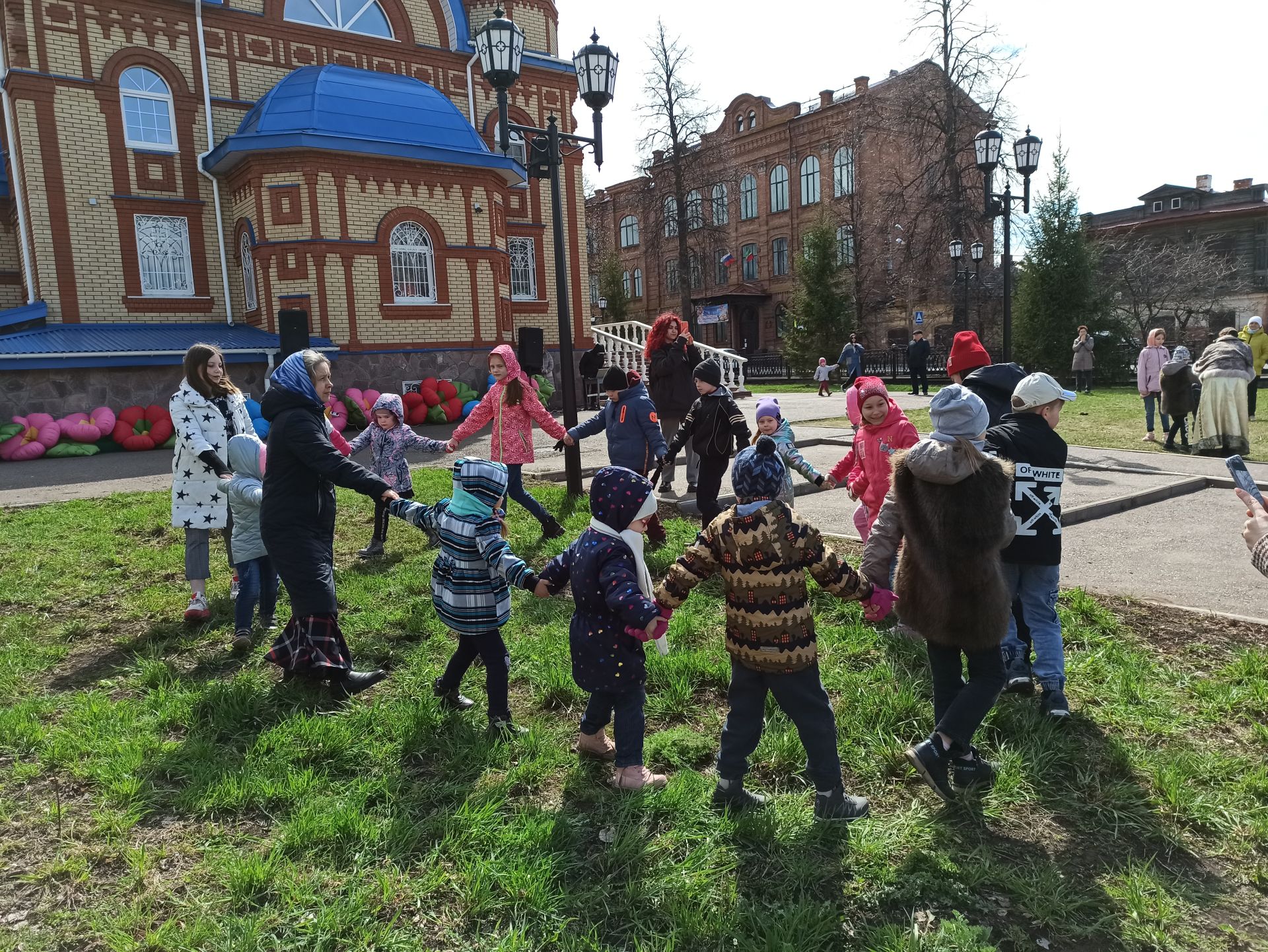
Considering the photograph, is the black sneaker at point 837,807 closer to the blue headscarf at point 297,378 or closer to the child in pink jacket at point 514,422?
the blue headscarf at point 297,378

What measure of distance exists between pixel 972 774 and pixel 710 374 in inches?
161

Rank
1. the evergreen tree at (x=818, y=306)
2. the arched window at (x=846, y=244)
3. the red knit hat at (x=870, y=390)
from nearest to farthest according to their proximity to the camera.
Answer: the red knit hat at (x=870, y=390) → the evergreen tree at (x=818, y=306) → the arched window at (x=846, y=244)

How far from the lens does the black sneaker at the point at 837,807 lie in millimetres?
3242

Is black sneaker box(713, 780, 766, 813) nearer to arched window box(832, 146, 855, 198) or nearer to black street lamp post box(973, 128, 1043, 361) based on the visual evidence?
black street lamp post box(973, 128, 1043, 361)

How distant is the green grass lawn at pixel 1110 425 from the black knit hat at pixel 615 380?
4889mm

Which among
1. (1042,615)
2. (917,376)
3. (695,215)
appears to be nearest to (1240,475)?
(1042,615)

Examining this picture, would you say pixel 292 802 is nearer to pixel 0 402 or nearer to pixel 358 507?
pixel 358 507

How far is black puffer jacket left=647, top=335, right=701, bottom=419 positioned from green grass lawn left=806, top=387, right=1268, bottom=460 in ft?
11.2

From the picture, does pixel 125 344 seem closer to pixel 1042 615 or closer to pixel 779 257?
pixel 1042 615

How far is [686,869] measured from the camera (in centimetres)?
299

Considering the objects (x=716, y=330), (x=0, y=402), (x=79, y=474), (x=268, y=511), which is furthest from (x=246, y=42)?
(x=716, y=330)

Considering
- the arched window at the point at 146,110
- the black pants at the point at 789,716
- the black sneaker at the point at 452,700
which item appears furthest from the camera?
the arched window at the point at 146,110

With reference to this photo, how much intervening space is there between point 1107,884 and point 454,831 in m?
2.34

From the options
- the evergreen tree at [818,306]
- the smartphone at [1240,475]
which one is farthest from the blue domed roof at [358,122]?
the evergreen tree at [818,306]
